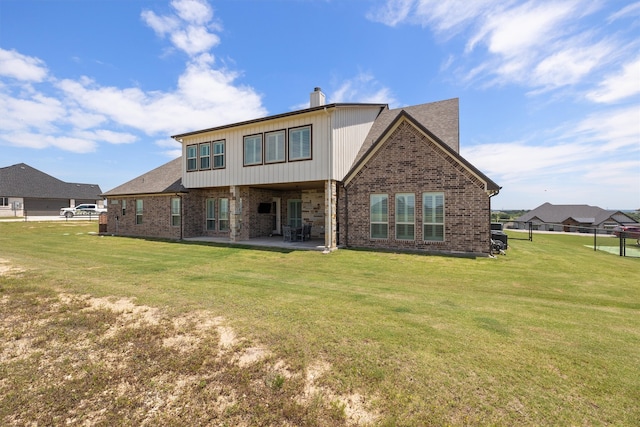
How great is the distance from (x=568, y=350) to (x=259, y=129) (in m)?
14.7

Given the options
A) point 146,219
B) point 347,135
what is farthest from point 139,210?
point 347,135

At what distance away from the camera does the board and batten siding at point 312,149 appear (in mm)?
13266

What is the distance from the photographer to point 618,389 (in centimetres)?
296

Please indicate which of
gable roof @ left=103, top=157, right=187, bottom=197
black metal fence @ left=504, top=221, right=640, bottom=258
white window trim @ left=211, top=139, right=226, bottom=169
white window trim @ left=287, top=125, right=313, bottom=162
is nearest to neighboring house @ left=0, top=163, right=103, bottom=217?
gable roof @ left=103, top=157, right=187, bottom=197

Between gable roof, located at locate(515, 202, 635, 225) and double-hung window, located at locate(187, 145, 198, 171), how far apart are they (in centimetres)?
6453

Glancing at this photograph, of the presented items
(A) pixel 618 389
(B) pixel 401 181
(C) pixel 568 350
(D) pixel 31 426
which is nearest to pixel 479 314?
(C) pixel 568 350

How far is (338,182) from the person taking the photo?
45.9 ft

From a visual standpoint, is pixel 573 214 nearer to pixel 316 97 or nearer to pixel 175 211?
pixel 316 97

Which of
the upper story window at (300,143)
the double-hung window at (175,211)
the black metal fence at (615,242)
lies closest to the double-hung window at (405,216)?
the upper story window at (300,143)

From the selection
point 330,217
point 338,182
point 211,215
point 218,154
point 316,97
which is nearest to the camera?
point 330,217

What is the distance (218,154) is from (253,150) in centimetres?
277

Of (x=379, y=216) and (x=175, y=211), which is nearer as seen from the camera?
(x=379, y=216)

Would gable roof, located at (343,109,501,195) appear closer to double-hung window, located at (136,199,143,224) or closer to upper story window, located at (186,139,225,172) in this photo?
upper story window, located at (186,139,225,172)

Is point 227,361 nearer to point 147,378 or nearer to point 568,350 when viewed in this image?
point 147,378
